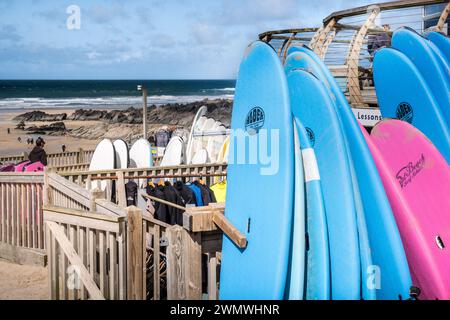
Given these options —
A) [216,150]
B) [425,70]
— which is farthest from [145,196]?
[216,150]

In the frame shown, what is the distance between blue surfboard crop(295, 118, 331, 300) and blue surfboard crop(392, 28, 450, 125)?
6.84ft

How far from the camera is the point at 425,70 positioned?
475 centimetres

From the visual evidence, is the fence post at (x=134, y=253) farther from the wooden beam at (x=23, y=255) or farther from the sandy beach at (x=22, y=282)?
the wooden beam at (x=23, y=255)

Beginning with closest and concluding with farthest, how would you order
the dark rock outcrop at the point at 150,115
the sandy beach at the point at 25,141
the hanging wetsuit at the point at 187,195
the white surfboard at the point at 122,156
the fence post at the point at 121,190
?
the hanging wetsuit at the point at 187,195 < the fence post at the point at 121,190 < the white surfboard at the point at 122,156 < the sandy beach at the point at 25,141 < the dark rock outcrop at the point at 150,115

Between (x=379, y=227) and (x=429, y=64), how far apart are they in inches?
97.3

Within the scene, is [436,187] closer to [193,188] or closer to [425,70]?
[425,70]

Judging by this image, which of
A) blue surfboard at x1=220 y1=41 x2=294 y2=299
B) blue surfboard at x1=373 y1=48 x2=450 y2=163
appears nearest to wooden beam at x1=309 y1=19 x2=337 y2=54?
blue surfboard at x1=373 y1=48 x2=450 y2=163

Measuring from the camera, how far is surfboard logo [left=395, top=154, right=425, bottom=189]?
3.37 m

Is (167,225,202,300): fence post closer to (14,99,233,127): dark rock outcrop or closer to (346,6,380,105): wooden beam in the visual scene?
(346,6,380,105): wooden beam

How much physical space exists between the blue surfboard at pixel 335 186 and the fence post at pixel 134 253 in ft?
4.42

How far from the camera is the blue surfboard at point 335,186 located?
2.76 metres

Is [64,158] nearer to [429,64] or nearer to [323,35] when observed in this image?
[323,35]

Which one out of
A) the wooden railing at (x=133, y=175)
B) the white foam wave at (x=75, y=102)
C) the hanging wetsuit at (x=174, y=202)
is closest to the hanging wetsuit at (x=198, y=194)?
the hanging wetsuit at (x=174, y=202)
